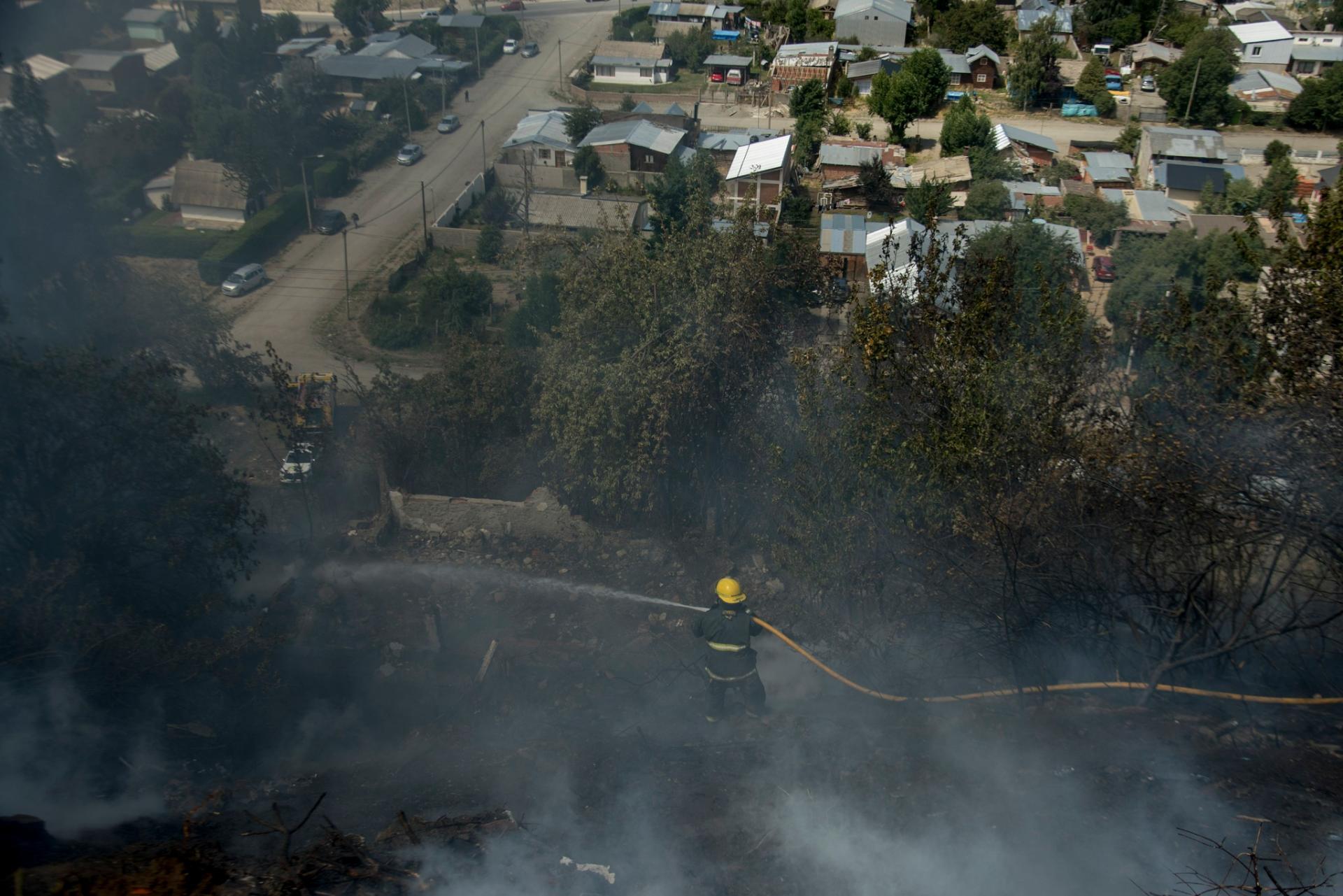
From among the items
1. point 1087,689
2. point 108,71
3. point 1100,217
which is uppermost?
point 108,71

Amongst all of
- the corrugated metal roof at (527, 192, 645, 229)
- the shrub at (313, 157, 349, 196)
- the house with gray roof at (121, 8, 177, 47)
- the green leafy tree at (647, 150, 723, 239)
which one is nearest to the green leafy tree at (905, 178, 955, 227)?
the green leafy tree at (647, 150, 723, 239)

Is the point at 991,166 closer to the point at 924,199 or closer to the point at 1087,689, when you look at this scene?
the point at 924,199

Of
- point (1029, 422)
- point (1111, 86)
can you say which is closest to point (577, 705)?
point (1029, 422)

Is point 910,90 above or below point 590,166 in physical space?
above

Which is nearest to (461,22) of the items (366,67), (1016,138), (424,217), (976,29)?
(366,67)

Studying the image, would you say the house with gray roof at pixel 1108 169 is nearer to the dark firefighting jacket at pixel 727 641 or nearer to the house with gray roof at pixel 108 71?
the dark firefighting jacket at pixel 727 641

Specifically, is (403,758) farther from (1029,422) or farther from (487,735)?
(1029,422)

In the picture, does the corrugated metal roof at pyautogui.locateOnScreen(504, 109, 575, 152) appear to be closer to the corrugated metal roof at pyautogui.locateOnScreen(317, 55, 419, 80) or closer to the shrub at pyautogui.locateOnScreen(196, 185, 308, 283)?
the shrub at pyautogui.locateOnScreen(196, 185, 308, 283)
